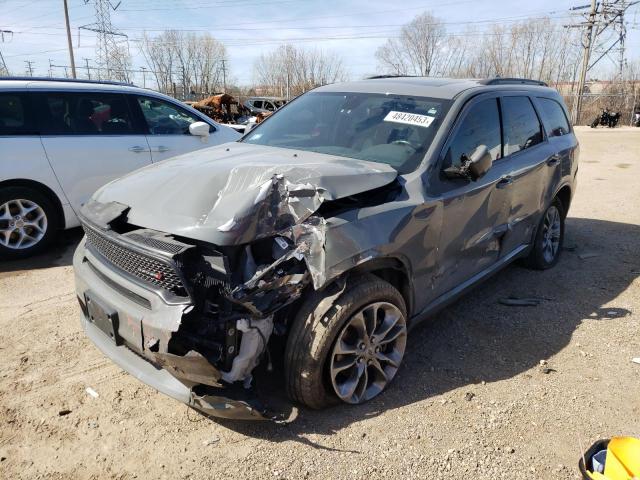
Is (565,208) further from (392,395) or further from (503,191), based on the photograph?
(392,395)

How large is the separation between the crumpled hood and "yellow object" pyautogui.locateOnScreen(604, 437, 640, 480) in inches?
69.9

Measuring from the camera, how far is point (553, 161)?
4.82 metres

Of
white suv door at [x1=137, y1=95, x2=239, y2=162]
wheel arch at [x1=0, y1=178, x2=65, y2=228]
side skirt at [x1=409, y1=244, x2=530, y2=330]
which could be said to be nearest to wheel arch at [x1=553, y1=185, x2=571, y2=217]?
side skirt at [x1=409, y1=244, x2=530, y2=330]

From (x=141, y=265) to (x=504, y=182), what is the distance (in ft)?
9.21

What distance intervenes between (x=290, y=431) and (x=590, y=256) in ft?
15.5

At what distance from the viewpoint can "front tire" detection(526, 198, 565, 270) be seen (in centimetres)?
504

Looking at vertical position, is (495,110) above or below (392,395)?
above

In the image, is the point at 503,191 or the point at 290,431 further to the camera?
the point at 503,191

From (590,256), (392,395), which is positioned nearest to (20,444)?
(392,395)

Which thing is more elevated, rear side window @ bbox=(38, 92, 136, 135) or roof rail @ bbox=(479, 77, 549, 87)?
roof rail @ bbox=(479, 77, 549, 87)

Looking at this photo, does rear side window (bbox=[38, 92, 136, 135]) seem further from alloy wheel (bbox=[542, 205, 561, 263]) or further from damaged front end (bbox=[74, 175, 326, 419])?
alloy wheel (bbox=[542, 205, 561, 263])

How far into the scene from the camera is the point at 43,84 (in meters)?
5.42

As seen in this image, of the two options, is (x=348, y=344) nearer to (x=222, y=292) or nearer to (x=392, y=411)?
(x=392, y=411)

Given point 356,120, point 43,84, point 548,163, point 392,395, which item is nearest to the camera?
point 392,395
